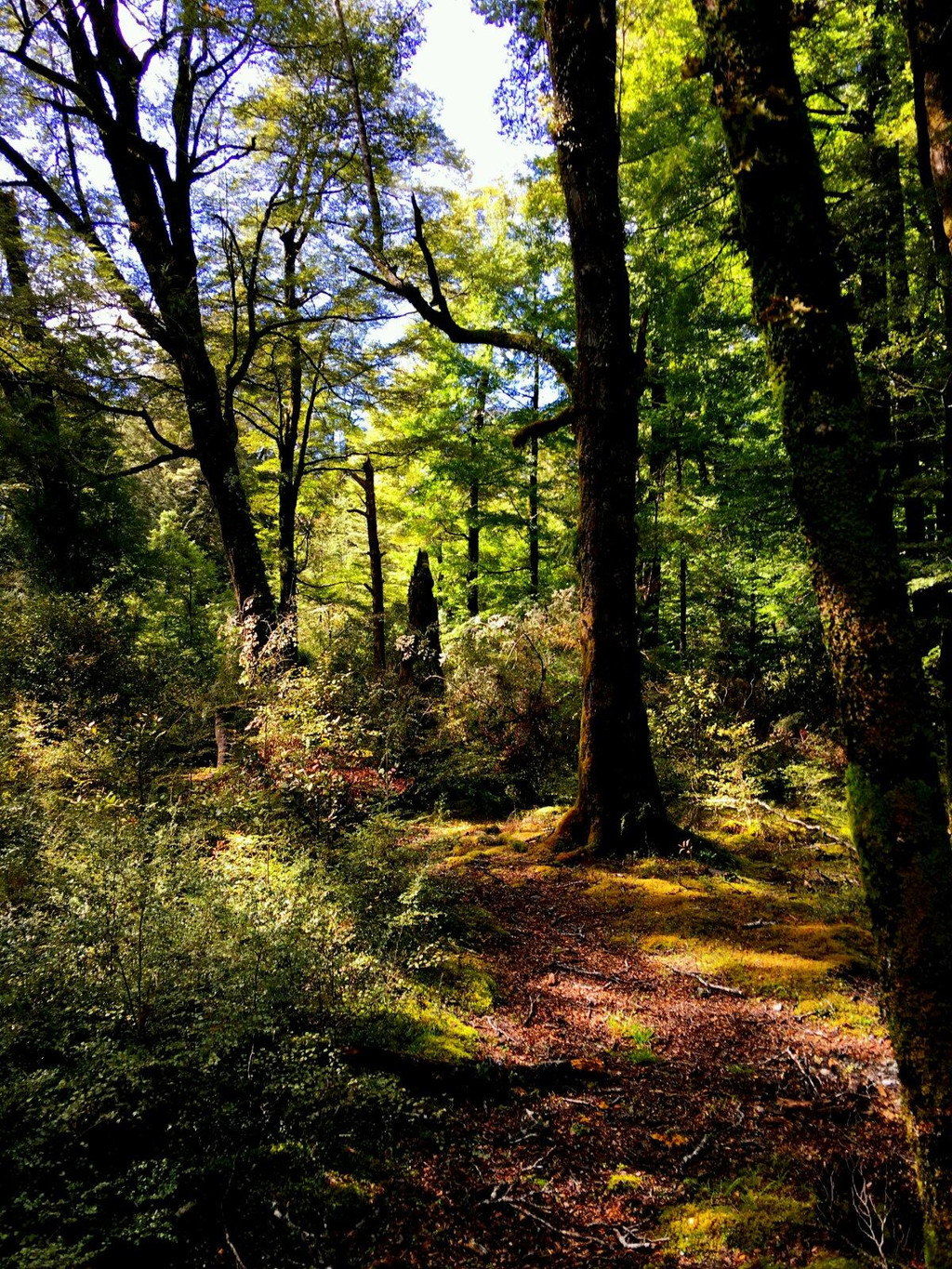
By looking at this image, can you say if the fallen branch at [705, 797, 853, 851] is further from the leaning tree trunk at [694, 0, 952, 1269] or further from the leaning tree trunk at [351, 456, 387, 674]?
the leaning tree trunk at [351, 456, 387, 674]

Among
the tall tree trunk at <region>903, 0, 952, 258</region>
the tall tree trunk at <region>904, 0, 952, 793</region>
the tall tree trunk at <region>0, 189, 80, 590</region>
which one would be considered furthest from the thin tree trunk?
the tall tree trunk at <region>0, 189, 80, 590</region>

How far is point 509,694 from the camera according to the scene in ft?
33.9

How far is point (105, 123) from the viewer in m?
8.16

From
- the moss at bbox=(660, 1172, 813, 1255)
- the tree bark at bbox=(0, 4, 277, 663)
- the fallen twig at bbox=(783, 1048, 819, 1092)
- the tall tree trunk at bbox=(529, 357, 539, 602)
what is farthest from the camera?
the tall tree trunk at bbox=(529, 357, 539, 602)

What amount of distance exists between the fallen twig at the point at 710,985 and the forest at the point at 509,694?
0.05 meters

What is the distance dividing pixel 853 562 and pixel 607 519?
4235mm

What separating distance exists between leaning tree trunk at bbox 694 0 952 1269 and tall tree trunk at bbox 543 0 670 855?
12.8ft

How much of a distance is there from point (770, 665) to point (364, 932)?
11.9 metres

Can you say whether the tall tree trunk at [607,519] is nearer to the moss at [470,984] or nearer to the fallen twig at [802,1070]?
the moss at [470,984]

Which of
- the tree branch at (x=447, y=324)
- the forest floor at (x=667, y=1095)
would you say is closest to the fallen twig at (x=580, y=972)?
the forest floor at (x=667, y=1095)

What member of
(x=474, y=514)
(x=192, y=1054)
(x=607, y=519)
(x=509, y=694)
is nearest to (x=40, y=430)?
(x=474, y=514)

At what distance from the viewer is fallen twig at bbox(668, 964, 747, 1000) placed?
377 centimetres

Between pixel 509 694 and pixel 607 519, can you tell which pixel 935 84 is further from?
pixel 509 694

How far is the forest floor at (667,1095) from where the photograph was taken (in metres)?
2.04
